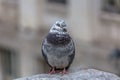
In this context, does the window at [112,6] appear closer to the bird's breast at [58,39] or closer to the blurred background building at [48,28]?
the blurred background building at [48,28]

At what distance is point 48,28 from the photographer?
52.5 ft

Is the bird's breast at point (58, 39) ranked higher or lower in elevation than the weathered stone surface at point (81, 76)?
higher

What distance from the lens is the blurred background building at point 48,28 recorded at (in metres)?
13.8

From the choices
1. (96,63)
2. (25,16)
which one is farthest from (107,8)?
(25,16)

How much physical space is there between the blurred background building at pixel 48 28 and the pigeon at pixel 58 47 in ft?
23.5

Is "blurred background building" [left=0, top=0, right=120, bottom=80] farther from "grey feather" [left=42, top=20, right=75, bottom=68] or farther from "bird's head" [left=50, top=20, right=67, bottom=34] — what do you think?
"bird's head" [left=50, top=20, right=67, bottom=34]

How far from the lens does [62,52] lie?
17.7 ft

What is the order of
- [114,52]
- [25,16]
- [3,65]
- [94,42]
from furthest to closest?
1. [3,65]
2. [25,16]
3. [94,42]
4. [114,52]

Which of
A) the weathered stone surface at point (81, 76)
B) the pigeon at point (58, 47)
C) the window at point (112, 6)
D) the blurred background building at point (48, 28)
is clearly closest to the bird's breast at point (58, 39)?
the pigeon at point (58, 47)

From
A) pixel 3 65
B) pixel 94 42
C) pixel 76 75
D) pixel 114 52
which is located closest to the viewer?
pixel 76 75

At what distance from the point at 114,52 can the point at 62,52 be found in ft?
Result: 27.1

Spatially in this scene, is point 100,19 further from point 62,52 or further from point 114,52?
point 62,52

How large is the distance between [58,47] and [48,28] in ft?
35.0

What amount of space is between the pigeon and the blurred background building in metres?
7.18
